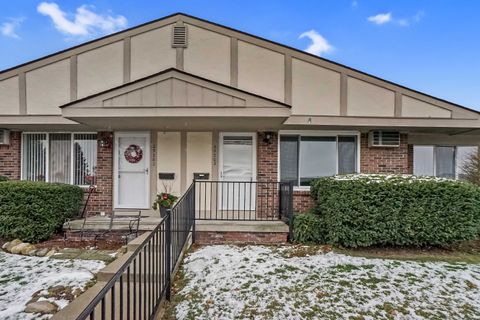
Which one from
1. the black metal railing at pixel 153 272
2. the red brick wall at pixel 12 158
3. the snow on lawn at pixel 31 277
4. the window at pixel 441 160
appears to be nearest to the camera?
the black metal railing at pixel 153 272

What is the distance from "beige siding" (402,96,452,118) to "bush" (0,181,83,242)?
27.8ft

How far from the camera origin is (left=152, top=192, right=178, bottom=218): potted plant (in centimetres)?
675

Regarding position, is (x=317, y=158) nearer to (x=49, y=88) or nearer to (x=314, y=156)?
(x=314, y=156)

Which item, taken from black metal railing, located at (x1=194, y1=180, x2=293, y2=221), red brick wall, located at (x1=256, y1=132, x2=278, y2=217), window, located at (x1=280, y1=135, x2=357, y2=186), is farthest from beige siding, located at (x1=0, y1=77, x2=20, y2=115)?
window, located at (x1=280, y1=135, x2=357, y2=186)

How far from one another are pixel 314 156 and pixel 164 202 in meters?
4.07

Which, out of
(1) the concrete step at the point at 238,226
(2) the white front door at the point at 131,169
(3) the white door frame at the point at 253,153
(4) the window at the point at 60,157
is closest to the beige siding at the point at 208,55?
(3) the white door frame at the point at 253,153

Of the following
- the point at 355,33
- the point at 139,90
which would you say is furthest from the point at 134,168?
the point at 355,33

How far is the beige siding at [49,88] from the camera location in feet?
22.7

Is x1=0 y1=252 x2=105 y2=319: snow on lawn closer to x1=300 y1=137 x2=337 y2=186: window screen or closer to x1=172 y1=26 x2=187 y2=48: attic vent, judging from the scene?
x1=300 y1=137 x2=337 y2=186: window screen

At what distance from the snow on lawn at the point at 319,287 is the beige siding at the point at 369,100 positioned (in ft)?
11.8

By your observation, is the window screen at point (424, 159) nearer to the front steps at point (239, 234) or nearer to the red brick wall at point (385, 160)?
the red brick wall at point (385, 160)

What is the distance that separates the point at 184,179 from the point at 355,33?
9363mm

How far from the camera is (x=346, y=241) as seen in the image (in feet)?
17.8

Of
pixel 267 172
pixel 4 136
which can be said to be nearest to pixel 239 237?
pixel 267 172
